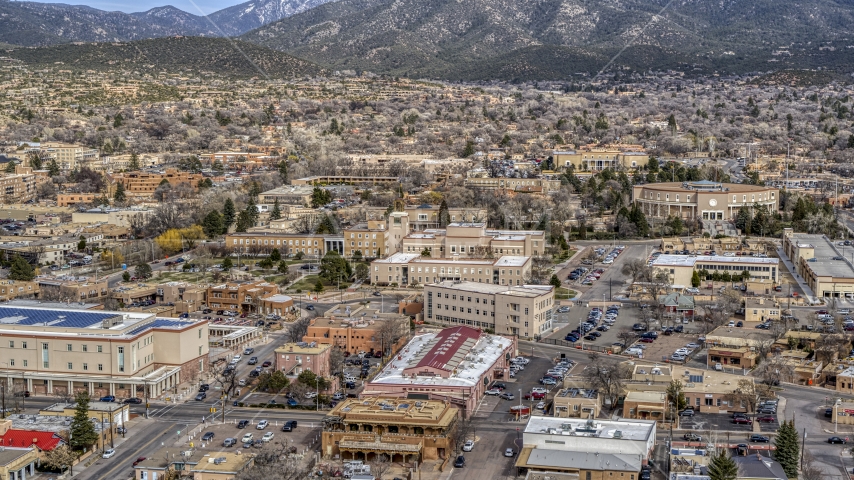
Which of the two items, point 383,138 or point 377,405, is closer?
point 377,405

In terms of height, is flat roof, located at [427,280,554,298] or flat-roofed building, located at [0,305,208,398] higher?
flat roof, located at [427,280,554,298]

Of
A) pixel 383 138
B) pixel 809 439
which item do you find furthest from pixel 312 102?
pixel 809 439

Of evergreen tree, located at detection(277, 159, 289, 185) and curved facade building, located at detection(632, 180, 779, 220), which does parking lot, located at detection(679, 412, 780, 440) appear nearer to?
curved facade building, located at detection(632, 180, 779, 220)

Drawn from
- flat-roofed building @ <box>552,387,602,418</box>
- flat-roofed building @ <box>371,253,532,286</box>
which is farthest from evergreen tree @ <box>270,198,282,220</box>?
flat-roofed building @ <box>552,387,602,418</box>

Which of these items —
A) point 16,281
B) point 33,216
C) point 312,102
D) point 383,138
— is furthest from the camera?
point 312,102

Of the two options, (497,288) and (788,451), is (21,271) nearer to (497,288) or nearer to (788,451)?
(497,288)

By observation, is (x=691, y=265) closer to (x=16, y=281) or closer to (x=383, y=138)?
(x=16, y=281)

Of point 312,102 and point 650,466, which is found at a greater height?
point 312,102
